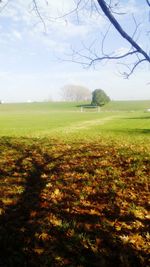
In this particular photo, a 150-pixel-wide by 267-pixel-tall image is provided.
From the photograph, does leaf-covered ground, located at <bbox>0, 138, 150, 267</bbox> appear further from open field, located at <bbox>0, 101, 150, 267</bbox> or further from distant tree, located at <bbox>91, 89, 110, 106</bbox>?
distant tree, located at <bbox>91, 89, 110, 106</bbox>

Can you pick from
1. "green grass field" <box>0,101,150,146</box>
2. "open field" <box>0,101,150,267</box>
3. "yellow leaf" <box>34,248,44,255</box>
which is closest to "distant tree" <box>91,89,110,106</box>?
"green grass field" <box>0,101,150,146</box>

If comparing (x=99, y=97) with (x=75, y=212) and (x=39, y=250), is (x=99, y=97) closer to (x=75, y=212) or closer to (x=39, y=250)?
(x=75, y=212)

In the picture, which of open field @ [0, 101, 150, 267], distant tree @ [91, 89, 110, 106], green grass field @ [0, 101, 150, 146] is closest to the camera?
open field @ [0, 101, 150, 267]

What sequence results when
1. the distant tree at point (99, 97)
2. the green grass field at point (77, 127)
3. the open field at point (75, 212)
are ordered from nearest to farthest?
1. the open field at point (75, 212)
2. the green grass field at point (77, 127)
3. the distant tree at point (99, 97)

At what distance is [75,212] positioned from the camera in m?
5.57

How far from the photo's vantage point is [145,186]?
7.11 metres

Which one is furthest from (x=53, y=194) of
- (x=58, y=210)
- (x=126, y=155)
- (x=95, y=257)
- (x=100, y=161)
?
(x=126, y=155)

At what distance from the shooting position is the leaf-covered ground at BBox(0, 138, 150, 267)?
4.20 meters

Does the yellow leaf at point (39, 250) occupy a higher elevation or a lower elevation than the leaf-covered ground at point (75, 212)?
lower

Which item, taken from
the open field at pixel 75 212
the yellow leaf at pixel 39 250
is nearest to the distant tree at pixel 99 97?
the open field at pixel 75 212

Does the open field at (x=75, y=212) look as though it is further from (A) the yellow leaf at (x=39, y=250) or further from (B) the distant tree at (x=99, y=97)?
(B) the distant tree at (x=99, y=97)

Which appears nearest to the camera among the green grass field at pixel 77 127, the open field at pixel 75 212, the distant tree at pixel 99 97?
the open field at pixel 75 212

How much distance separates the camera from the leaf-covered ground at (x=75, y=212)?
420 centimetres

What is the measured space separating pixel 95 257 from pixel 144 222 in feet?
4.57
